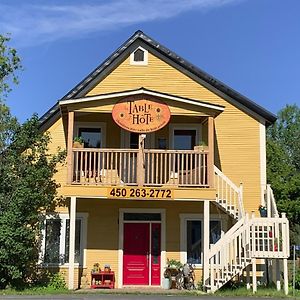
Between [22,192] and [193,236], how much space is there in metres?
6.46

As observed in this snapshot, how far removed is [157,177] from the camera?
717 inches

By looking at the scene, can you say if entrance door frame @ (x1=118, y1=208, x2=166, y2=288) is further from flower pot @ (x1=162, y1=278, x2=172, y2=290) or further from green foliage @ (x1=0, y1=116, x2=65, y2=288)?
green foliage @ (x1=0, y1=116, x2=65, y2=288)

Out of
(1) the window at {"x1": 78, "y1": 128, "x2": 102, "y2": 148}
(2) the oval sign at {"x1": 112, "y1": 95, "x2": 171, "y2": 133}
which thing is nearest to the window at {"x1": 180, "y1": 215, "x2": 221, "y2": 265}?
(2) the oval sign at {"x1": 112, "y1": 95, "x2": 171, "y2": 133}

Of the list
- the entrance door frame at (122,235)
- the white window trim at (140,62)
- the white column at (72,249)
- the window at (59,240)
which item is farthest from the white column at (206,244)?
the white window trim at (140,62)

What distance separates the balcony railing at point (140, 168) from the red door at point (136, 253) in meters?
2.38

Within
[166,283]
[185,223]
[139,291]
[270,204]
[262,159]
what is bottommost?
[139,291]

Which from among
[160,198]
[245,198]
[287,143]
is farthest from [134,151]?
[287,143]

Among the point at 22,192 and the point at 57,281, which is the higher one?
the point at 22,192

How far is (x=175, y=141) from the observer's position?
20812 mm

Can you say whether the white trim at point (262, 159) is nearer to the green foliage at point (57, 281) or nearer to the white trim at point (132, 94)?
the white trim at point (132, 94)

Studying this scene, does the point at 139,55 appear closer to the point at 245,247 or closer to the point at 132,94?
the point at 132,94

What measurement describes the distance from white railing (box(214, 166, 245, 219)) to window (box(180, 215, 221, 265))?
1235mm

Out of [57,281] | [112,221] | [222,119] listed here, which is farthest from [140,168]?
[57,281]

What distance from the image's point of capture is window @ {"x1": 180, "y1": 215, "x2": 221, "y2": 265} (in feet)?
65.1
